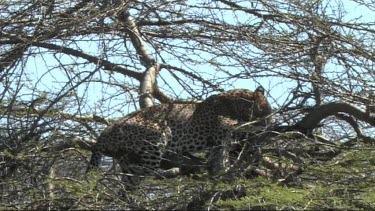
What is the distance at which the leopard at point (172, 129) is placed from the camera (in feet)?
31.7

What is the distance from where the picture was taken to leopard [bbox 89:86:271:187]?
966 cm

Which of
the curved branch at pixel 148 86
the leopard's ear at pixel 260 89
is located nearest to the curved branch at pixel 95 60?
the curved branch at pixel 148 86

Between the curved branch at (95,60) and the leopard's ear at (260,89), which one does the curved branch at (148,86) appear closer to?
the curved branch at (95,60)

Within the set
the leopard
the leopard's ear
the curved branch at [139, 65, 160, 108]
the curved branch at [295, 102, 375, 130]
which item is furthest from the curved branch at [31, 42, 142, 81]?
the curved branch at [295, 102, 375, 130]

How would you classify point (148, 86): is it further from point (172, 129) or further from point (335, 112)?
point (335, 112)

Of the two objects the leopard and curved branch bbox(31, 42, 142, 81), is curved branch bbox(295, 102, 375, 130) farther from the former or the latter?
curved branch bbox(31, 42, 142, 81)

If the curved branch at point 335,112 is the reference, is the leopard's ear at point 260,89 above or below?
above

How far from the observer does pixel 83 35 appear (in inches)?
366

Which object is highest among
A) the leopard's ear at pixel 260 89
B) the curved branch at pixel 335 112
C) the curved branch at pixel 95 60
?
the curved branch at pixel 95 60

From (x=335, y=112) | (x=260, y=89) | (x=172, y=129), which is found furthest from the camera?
(x=172, y=129)

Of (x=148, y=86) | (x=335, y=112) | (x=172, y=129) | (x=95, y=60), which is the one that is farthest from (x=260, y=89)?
(x=335, y=112)

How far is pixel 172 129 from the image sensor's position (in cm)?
1022

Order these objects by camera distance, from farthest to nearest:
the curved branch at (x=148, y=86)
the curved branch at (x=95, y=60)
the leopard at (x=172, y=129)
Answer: the curved branch at (x=148, y=86) → the leopard at (x=172, y=129) → the curved branch at (x=95, y=60)

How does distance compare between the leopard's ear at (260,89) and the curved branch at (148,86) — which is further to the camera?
the curved branch at (148,86)
